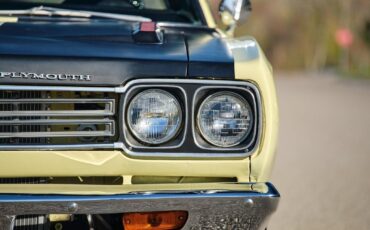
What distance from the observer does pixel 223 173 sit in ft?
9.70

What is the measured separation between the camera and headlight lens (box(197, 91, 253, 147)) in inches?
117

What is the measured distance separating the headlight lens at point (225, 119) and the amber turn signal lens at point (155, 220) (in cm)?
31

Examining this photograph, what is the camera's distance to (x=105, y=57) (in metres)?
2.87

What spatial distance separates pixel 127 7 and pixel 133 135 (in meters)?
1.42

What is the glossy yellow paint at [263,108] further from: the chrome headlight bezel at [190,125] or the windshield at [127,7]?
the windshield at [127,7]

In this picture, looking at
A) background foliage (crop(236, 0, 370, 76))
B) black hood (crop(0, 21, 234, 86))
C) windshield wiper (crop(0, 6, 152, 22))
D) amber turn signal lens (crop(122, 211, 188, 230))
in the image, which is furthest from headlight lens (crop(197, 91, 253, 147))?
background foliage (crop(236, 0, 370, 76))

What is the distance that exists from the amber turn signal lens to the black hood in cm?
49

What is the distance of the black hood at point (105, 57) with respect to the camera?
2.81 m

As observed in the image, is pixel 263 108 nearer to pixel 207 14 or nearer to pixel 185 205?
pixel 185 205

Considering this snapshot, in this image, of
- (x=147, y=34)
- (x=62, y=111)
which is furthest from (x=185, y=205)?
(x=147, y=34)

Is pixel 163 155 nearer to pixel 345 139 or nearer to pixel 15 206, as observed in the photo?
pixel 15 206

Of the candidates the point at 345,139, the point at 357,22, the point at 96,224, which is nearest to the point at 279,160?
the point at 345,139

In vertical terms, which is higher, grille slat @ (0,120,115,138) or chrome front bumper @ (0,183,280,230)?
grille slat @ (0,120,115,138)

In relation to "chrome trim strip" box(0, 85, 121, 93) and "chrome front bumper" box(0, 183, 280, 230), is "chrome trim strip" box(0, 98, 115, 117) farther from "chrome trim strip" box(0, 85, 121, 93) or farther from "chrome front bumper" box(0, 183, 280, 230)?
"chrome front bumper" box(0, 183, 280, 230)
